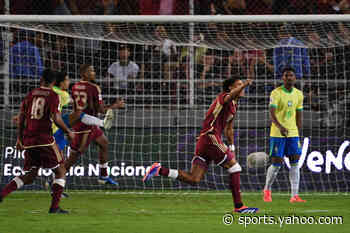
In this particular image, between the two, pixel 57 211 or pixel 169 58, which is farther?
pixel 169 58

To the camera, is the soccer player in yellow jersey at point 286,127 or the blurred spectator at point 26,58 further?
the blurred spectator at point 26,58

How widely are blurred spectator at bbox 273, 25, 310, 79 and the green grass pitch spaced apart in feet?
9.45

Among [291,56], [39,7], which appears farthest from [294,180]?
[39,7]

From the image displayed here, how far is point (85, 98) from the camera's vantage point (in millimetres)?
12117

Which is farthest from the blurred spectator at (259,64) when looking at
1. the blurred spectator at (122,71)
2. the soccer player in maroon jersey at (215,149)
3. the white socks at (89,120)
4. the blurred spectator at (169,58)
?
the soccer player in maroon jersey at (215,149)

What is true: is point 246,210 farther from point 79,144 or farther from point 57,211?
point 79,144

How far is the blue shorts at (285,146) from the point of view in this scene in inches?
450

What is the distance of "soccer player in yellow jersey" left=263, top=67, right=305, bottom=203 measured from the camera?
11422mm

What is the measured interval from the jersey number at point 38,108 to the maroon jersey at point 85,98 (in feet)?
9.43

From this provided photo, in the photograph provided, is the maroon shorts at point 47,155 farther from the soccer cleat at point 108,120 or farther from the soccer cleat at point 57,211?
the soccer cleat at point 108,120

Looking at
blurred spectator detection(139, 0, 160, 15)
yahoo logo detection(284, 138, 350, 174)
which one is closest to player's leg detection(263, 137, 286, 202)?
yahoo logo detection(284, 138, 350, 174)

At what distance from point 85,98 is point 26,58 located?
8.41ft

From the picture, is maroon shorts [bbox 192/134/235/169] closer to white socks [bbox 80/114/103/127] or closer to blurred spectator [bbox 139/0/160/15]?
white socks [bbox 80/114/103/127]

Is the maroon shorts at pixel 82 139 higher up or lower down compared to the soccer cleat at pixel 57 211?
higher up
